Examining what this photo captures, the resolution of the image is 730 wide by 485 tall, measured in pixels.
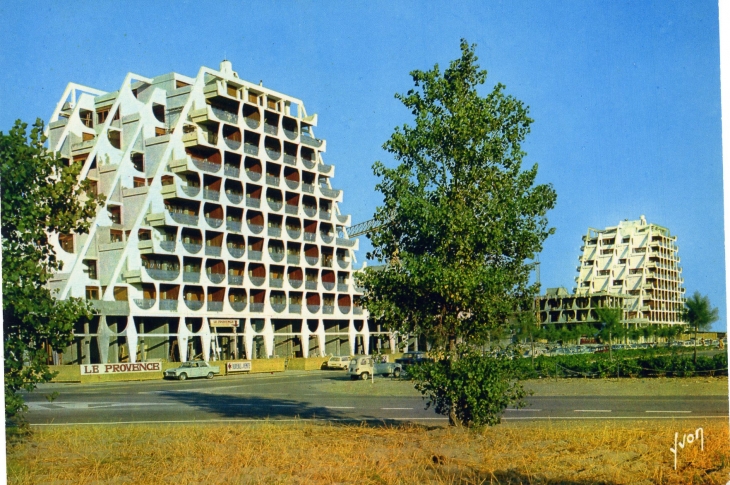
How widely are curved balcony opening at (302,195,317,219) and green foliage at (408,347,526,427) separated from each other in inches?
2283

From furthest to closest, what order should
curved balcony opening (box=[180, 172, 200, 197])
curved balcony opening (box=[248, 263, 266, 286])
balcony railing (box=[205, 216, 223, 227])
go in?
curved balcony opening (box=[248, 263, 266, 286]) → balcony railing (box=[205, 216, 223, 227]) → curved balcony opening (box=[180, 172, 200, 197])

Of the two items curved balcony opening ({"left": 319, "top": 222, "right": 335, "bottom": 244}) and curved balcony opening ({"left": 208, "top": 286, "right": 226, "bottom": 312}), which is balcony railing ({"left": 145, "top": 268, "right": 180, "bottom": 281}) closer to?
curved balcony opening ({"left": 208, "top": 286, "right": 226, "bottom": 312})

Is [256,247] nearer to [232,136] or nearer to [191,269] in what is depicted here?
[191,269]

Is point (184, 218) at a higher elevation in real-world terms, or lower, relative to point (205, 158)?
lower

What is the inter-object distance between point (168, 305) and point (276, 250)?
14.3 m

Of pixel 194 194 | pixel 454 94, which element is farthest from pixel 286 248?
pixel 454 94

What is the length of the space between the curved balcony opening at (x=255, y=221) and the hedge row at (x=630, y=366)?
115ft

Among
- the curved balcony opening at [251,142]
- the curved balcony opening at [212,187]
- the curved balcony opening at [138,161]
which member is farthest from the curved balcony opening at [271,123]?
the curved balcony opening at [138,161]

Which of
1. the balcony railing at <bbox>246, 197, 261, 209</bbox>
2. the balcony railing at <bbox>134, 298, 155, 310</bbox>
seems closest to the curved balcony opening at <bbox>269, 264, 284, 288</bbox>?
the balcony railing at <bbox>246, 197, 261, 209</bbox>

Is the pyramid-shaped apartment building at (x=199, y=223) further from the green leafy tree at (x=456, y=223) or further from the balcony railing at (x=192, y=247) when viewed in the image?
the green leafy tree at (x=456, y=223)

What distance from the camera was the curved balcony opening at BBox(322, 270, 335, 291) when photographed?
243ft

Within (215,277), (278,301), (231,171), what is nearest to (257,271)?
(278,301)

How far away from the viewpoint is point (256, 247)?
6675 cm

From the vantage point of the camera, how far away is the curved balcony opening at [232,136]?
62516 mm
